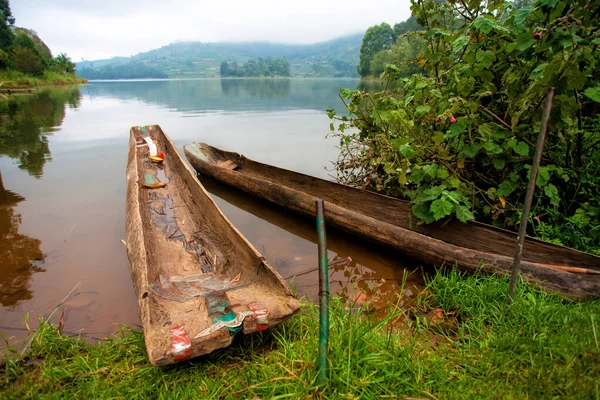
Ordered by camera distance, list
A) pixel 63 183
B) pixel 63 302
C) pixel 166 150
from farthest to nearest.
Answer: pixel 166 150
pixel 63 183
pixel 63 302

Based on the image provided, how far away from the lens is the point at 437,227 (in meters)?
3.17

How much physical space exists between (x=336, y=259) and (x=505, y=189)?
1809 mm

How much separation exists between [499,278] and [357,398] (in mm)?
1619

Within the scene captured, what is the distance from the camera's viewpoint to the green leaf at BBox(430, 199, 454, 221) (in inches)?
112

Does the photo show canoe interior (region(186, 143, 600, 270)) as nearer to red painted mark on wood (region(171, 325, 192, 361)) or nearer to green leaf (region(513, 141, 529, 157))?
green leaf (region(513, 141, 529, 157))

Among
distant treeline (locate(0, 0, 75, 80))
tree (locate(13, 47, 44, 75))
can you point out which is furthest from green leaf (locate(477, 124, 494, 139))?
tree (locate(13, 47, 44, 75))

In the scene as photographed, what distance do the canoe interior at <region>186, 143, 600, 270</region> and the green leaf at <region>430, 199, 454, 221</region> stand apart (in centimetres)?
27

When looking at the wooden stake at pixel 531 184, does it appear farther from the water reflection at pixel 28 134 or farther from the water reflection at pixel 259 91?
the water reflection at pixel 259 91

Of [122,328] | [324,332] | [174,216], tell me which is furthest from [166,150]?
[324,332]

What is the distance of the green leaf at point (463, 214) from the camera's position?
2842 millimetres

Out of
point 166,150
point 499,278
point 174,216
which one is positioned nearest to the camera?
point 499,278

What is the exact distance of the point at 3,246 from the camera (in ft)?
11.1

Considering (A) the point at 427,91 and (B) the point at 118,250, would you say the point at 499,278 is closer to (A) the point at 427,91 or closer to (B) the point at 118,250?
(A) the point at 427,91

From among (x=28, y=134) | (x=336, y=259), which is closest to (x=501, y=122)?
(x=336, y=259)
